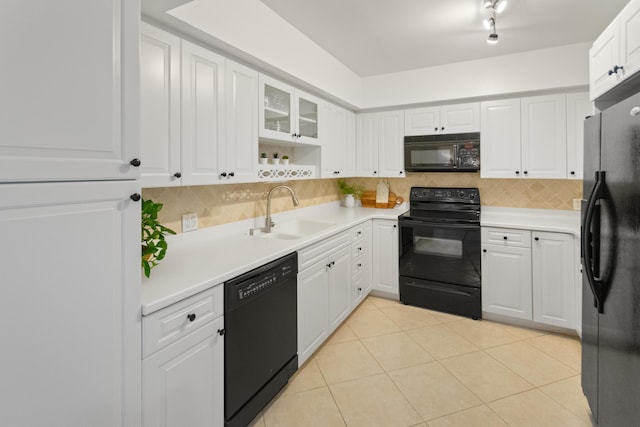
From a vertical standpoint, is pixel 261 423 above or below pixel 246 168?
below

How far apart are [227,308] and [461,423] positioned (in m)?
1.47

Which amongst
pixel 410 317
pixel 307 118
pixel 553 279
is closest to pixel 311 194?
pixel 307 118

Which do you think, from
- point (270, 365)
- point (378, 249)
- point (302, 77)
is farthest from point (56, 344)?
point (378, 249)

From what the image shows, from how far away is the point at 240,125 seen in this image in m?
2.13

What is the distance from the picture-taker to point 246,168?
220cm

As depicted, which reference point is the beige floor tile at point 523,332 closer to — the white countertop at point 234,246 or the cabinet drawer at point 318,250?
the white countertop at point 234,246

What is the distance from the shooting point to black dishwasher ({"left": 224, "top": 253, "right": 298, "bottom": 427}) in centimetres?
165

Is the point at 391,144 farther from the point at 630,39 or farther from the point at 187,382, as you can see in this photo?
the point at 187,382

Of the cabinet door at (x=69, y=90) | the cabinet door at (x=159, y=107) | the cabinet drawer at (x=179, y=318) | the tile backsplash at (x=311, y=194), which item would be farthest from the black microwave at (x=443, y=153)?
the cabinet door at (x=69, y=90)

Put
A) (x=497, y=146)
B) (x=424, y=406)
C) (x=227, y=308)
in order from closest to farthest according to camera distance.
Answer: (x=227, y=308) → (x=424, y=406) → (x=497, y=146)

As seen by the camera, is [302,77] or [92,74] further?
[302,77]

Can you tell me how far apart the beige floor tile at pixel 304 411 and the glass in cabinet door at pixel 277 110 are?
6.02 feet

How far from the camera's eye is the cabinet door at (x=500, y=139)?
3281 millimetres

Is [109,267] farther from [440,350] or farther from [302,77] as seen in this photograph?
[440,350]
